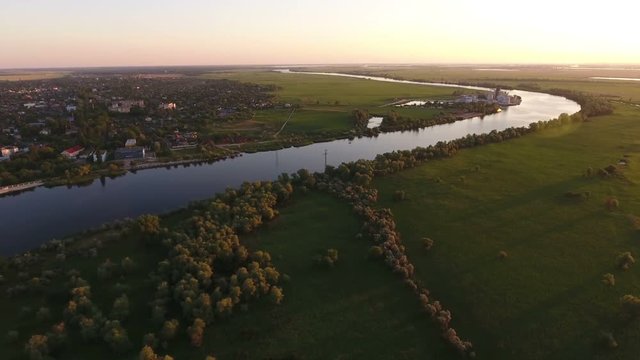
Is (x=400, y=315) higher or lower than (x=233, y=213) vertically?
lower

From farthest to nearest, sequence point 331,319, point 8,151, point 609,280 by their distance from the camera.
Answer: point 8,151 < point 609,280 < point 331,319

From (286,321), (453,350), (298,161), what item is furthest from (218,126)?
(453,350)

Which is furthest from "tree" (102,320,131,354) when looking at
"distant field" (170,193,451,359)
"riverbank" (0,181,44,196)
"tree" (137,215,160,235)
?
"riverbank" (0,181,44,196)

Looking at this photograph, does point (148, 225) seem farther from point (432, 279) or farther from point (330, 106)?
point (330, 106)

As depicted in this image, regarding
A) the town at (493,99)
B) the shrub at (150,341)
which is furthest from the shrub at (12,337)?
the town at (493,99)

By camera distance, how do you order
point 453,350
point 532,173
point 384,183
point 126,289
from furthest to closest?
point 532,173
point 384,183
point 126,289
point 453,350

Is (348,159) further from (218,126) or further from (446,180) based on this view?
(218,126)

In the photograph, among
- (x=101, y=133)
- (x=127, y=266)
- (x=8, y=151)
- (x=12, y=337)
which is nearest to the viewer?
(x=12, y=337)

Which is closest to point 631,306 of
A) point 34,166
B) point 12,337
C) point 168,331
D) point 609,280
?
point 609,280
